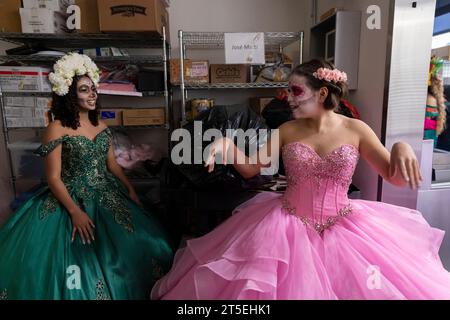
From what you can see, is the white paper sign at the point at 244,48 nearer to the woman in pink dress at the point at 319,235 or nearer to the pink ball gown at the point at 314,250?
the woman in pink dress at the point at 319,235

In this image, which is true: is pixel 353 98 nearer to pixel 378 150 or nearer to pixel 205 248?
pixel 378 150

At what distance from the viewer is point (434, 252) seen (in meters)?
1.04

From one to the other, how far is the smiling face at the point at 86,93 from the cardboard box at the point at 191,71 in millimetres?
596

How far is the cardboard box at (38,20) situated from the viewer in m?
1.77

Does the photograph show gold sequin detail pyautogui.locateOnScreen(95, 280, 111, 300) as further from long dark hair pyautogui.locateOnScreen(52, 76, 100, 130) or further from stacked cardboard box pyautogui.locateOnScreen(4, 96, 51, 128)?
stacked cardboard box pyautogui.locateOnScreen(4, 96, 51, 128)

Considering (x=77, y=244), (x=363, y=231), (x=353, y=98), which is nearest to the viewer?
(x=363, y=231)

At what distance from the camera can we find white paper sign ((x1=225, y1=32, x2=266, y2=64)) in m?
1.80

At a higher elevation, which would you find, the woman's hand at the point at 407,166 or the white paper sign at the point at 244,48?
the white paper sign at the point at 244,48

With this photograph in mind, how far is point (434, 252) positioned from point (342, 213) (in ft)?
1.02

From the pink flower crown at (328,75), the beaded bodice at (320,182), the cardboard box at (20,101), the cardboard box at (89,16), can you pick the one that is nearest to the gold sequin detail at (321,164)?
the beaded bodice at (320,182)

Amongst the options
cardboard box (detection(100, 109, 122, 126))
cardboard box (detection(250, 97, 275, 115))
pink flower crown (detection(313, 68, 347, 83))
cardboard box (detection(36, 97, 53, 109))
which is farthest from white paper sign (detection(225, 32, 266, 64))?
cardboard box (detection(36, 97, 53, 109))

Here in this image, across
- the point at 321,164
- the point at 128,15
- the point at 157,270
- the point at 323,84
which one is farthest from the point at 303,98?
the point at 128,15

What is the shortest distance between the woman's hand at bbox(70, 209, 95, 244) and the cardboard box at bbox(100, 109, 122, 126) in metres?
0.86
